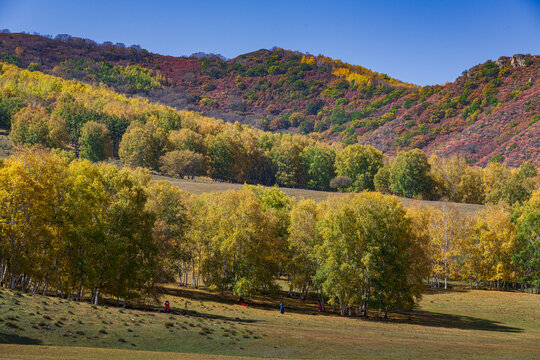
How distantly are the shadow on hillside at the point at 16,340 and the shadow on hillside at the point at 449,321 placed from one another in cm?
4347

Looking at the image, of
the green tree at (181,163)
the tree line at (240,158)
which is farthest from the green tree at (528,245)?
the green tree at (181,163)

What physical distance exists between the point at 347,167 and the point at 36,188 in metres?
142

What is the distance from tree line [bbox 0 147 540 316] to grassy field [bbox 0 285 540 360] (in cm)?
512

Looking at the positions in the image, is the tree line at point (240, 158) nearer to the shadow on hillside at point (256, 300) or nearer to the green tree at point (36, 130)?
the green tree at point (36, 130)

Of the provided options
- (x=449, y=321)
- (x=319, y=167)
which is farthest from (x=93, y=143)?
(x=449, y=321)

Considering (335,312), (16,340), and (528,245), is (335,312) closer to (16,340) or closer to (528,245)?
(528,245)

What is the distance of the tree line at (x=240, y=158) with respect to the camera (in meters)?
157

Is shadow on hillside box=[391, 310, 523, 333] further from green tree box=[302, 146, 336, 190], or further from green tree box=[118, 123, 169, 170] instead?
green tree box=[302, 146, 336, 190]

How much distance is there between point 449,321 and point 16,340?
50705mm

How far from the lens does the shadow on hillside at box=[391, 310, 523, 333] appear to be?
58.1m

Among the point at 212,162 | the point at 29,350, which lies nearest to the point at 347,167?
the point at 212,162

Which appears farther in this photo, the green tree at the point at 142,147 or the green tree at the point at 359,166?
the green tree at the point at 359,166

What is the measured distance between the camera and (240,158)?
179m

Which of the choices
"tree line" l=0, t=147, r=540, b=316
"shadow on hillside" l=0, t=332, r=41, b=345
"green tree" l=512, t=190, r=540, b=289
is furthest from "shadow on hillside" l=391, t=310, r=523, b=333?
"shadow on hillside" l=0, t=332, r=41, b=345
